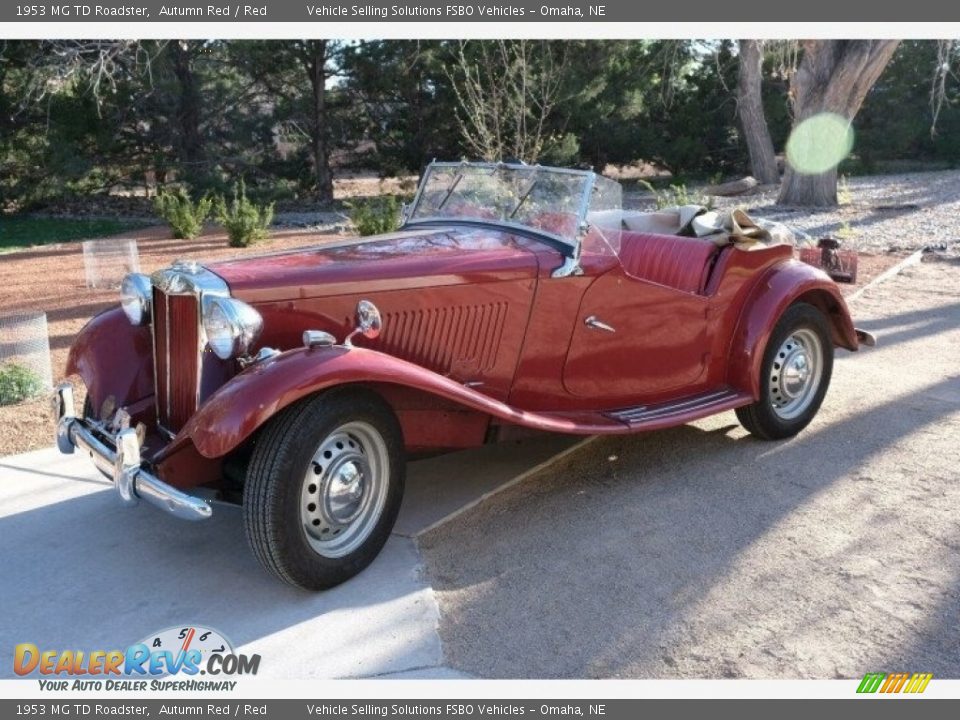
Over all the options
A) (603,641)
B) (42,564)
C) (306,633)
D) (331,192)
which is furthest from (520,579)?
(331,192)

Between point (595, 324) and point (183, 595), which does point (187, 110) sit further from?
point (183, 595)

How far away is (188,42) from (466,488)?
66.8ft

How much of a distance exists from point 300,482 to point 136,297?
1.36m

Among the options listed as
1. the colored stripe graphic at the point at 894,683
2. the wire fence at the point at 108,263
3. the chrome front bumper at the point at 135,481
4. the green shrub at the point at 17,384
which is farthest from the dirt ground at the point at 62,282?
the colored stripe graphic at the point at 894,683

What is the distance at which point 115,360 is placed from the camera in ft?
13.0

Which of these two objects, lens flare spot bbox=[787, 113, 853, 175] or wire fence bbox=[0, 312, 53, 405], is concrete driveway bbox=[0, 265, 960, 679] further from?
lens flare spot bbox=[787, 113, 853, 175]

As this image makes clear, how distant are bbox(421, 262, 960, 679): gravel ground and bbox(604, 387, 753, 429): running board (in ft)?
1.12

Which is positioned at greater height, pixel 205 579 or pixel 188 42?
pixel 188 42

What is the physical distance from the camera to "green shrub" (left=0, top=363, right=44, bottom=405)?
5574mm

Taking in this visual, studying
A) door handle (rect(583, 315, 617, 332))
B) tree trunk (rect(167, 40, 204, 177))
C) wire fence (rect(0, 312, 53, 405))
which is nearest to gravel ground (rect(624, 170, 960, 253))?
door handle (rect(583, 315, 617, 332))

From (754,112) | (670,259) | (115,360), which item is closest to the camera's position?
(115,360)

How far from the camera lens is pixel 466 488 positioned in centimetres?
445

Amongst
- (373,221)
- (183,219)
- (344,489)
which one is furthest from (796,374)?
(183,219)
